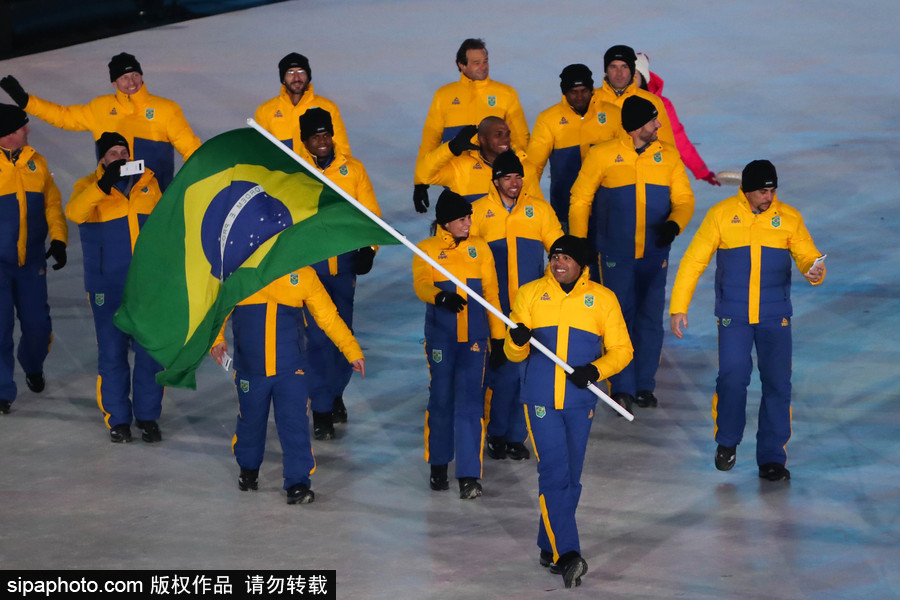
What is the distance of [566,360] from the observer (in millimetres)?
8367

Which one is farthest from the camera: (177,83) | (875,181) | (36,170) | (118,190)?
(177,83)

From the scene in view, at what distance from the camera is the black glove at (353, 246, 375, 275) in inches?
423

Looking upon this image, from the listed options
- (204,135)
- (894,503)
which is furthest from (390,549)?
(204,135)

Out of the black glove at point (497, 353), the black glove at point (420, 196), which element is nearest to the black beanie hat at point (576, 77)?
the black glove at point (420, 196)

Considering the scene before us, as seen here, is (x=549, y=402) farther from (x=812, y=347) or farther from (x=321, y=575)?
(x=812, y=347)

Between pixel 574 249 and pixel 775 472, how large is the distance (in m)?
2.31

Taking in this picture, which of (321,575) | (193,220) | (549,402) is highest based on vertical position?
(193,220)

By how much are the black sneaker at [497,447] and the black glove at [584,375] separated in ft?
6.64

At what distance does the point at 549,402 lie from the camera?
8.33 metres

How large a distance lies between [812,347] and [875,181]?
4.92 m

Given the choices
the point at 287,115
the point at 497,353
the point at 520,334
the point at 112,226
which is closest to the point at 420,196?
the point at 287,115

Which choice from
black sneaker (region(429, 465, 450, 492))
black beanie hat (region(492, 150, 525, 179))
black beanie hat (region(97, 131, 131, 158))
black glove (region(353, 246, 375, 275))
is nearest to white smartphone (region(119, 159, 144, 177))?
black beanie hat (region(97, 131, 131, 158))

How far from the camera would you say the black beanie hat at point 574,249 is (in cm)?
827

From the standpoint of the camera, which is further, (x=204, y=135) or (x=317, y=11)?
(x=317, y=11)
